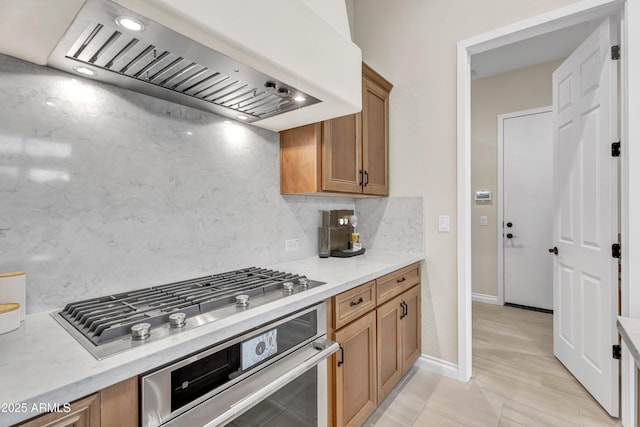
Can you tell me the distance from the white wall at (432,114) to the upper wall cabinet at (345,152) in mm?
150

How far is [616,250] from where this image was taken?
1.72 m

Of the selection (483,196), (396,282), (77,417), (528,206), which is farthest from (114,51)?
(528,206)

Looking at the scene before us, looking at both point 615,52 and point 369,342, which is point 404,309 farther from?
point 615,52

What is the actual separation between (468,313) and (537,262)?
6.90ft

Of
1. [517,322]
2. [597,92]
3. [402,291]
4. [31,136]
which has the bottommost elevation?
[517,322]

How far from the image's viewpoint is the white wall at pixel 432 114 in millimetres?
2178

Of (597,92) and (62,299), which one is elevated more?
(597,92)

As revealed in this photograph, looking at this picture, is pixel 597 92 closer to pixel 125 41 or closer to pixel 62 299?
pixel 125 41

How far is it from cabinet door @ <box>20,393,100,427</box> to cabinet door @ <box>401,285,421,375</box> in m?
1.71

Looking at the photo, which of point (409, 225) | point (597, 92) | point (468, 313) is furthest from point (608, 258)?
point (409, 225)

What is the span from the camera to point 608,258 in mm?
1783

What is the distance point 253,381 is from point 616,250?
2.07 meters

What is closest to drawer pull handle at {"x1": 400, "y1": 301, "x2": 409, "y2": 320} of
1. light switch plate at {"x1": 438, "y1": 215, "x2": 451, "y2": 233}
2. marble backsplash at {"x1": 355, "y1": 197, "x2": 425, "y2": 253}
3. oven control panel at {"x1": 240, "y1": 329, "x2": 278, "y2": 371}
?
marble backsplash at {"x1": 355, "y1": 197, "x2": 425, "y2": 253}

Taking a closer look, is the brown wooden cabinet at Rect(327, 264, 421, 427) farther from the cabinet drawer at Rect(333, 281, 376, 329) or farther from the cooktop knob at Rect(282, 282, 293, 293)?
the cooktop knob at Rect(282, 282, 293, 293)
